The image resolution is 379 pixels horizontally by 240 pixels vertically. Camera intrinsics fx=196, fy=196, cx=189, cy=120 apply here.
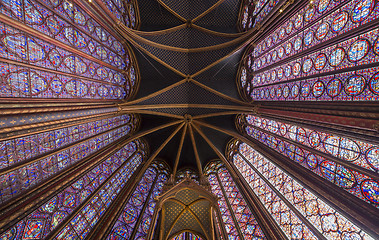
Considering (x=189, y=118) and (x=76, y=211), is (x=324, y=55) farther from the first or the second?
(x=76, y=211)

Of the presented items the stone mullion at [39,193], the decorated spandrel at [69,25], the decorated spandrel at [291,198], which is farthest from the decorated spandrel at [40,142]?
the decorated spandrel at [291,198]

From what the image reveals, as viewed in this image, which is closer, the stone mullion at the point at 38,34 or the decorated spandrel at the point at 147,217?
the stone mullion at the point at 38,34

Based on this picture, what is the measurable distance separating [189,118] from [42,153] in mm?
9512

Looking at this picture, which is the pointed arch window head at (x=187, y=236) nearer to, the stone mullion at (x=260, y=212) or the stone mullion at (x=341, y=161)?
the stone mullion at (x=260, y=212)

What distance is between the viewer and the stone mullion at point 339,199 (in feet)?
18.9

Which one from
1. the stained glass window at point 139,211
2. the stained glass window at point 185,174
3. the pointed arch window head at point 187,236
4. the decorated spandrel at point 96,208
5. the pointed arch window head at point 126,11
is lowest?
the pointed arch window head at point 187,236

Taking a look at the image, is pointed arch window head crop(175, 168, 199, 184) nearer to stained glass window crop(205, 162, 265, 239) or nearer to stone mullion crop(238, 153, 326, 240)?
stained glass window crop(205, 162, 265, 239)

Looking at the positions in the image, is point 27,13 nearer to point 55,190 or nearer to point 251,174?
point 55,190

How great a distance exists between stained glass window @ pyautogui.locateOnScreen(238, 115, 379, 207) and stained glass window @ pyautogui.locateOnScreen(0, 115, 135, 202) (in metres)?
9.76

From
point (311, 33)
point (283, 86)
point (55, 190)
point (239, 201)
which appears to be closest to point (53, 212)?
point (55, 190)

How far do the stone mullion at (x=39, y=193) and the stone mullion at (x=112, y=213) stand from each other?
8.42 ft

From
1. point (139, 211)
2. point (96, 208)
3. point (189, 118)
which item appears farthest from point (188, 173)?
point (96, 208)

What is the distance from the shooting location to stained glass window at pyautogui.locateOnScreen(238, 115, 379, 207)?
627cm

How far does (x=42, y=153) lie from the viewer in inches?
303
